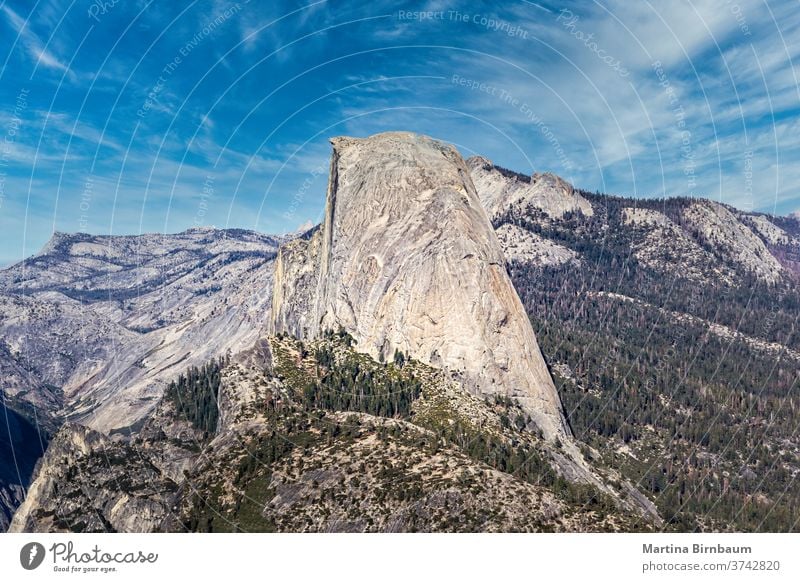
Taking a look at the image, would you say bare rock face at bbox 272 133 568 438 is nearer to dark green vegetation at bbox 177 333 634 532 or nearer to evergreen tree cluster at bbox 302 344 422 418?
evergreen tree cluster at bbox 302 344 422 418

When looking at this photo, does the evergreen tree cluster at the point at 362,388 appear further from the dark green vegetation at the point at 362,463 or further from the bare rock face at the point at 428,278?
the bare rock face at the point at 428,278

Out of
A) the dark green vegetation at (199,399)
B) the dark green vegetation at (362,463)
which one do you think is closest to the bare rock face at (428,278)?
the dark green vegetation at (362,463)
